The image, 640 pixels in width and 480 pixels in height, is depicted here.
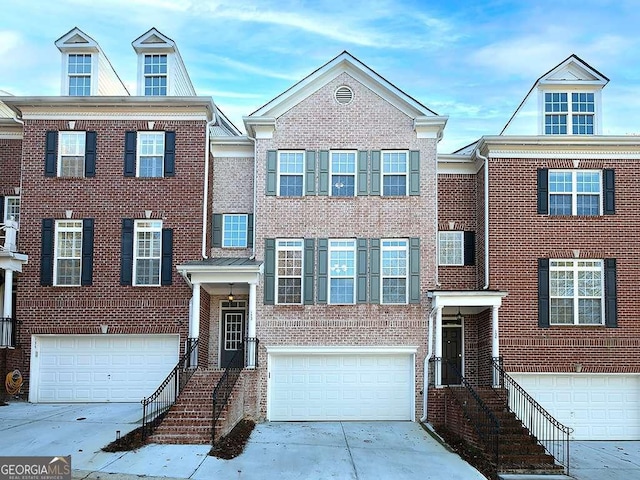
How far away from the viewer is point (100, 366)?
22156 mm

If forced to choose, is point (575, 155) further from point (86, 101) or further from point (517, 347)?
point (86, 101)

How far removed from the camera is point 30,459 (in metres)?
15.1

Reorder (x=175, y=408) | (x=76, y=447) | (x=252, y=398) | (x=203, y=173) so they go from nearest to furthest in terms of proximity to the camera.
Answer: (x=76, y=447) < (x=175, y=408) < (x=252, y=398) < (x=203, y=173)

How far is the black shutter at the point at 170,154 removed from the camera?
22.6m

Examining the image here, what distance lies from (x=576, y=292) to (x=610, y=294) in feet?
3.04

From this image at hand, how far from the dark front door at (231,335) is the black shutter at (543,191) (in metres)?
9.17

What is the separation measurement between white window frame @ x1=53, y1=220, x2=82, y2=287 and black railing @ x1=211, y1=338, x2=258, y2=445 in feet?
16.5

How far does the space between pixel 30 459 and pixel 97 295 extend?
7561 mm

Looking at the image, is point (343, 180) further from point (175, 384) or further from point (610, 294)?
point (610, 294)

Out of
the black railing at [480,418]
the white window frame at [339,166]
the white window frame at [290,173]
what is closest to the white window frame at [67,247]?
the white window frame at [290,173]

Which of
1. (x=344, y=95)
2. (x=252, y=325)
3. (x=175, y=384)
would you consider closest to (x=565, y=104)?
(x=344, y=95)

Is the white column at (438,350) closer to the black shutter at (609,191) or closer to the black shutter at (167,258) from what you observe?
the black shutter at (609,191)

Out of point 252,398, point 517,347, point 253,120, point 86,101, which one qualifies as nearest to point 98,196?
point 86,101

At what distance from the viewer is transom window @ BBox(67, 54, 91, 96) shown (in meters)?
23.1
